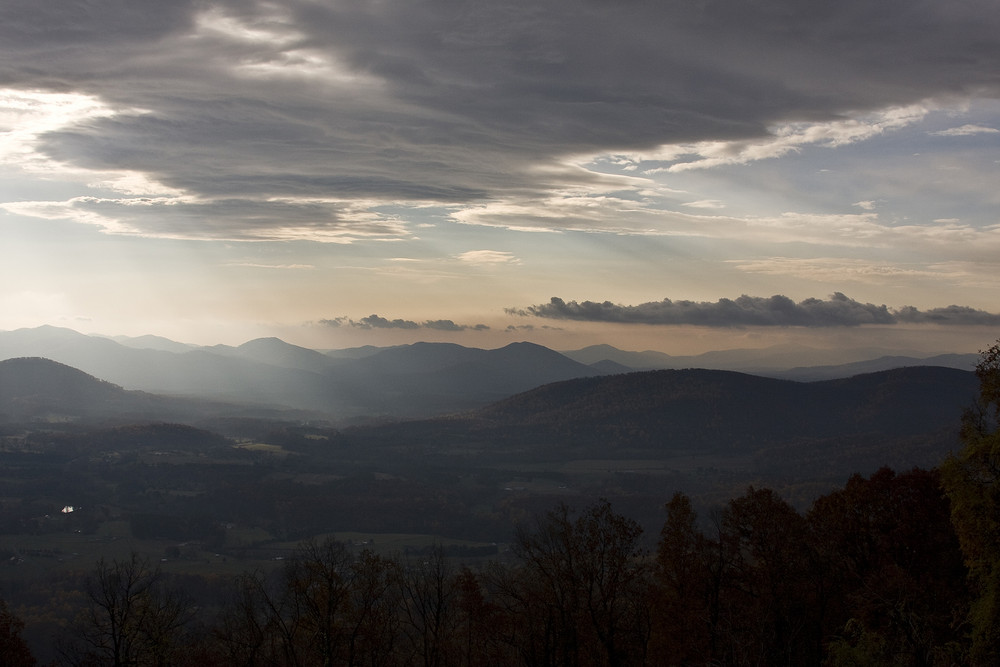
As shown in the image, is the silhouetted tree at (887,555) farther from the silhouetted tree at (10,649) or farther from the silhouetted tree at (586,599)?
the silhouetted tree at (10,649)

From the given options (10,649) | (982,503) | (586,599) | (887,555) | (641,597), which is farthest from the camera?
(887,555)

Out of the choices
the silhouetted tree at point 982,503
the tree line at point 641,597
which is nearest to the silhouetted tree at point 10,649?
the tree line at point 641,597

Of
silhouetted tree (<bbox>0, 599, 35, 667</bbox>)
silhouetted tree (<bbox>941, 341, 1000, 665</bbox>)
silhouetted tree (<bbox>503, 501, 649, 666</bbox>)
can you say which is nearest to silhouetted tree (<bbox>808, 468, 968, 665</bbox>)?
silhouetted tree (<bbox>941, 341, 1000, 665</bbox>)

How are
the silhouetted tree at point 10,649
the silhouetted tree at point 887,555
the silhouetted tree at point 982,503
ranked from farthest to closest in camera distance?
the silhouetted tree at point 10,649, the silhouetted tree at point 887,555, the silhouetted tree at point 982,503

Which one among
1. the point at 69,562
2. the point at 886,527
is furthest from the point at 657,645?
the point at 69,562

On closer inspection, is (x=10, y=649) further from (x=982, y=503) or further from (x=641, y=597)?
(x=982, y=503)

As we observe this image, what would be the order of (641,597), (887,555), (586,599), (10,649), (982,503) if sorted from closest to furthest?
(982,503) → (10,649) → (586,599) → (641,597) → (887,555)

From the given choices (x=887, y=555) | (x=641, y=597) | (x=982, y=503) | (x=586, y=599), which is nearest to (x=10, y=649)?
(x=586, y=599)

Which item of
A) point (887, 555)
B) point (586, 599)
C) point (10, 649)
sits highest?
point (887, 555)

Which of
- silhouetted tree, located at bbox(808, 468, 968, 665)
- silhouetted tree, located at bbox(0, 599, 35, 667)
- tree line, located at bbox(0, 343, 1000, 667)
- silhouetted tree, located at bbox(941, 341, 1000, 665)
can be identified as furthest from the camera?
tree line, located at bbox(0, 343, 1000, 667)

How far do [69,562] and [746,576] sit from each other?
10734cm

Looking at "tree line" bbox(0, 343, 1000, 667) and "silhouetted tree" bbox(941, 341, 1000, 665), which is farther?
"tree line" bbox(0, 343, 1000, 667)

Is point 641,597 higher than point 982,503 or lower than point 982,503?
lower

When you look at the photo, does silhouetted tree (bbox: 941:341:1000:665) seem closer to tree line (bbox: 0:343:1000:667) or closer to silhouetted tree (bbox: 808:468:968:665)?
silhouetted tree (bbox: 808:468:968:665)
